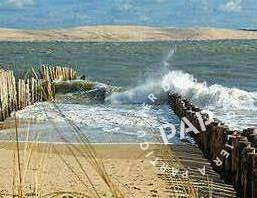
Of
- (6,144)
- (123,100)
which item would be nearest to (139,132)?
(6,144)

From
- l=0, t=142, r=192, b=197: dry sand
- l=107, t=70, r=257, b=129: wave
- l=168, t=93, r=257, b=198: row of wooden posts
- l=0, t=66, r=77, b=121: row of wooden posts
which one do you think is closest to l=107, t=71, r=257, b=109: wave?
l=107, t=70, r=257, b=129: wave

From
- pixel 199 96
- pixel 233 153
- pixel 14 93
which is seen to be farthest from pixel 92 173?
pixel 199 96

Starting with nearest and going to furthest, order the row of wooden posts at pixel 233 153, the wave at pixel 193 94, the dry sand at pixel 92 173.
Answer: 1. the row of wooden posts at pixel 233 153
2. the dry sand at pixel 92 173
3. the wave at pixel 193 94

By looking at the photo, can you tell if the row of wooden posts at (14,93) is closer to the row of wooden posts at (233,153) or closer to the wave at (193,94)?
the wave at (193,94)

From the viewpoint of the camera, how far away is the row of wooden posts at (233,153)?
8109mm

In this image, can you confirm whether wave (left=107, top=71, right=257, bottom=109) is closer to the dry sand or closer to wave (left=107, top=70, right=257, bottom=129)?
wave (left=107, top=70, right=257, bottom=129)

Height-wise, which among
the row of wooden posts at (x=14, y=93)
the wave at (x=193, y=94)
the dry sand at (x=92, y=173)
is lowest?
the wave at (x=193, y=94)

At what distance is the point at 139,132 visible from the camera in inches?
632

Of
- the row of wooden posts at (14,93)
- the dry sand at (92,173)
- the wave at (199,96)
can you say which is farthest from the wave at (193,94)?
the dry sand at (92,173)

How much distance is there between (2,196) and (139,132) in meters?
8.46

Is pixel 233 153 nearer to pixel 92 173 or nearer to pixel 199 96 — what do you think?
pixel 92 173

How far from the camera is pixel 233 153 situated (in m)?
9.63

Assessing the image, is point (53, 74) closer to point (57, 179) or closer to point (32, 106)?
point (32, 106)

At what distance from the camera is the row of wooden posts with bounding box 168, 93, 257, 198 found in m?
8.11
